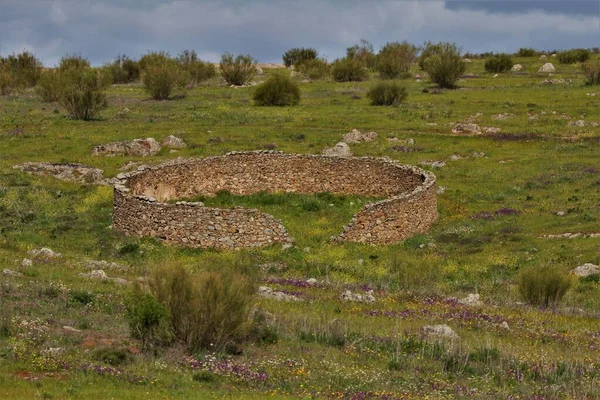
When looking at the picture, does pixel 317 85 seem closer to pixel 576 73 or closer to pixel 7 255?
pixel 576 73

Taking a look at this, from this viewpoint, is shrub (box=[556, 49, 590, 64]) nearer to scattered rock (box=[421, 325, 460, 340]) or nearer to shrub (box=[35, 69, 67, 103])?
shrub (box=[35, 69, 67, 103])

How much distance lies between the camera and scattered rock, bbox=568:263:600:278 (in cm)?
2261

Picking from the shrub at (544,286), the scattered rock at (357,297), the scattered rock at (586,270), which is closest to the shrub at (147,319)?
the scattered rock at (357,297)

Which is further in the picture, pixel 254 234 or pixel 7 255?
pixel 254 234

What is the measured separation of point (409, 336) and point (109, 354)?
20.5 ft

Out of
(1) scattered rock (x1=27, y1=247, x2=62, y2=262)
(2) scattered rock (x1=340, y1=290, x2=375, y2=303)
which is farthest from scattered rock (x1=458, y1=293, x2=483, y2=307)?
(1) scattered rock (x1=27, y1=247, x2=62, y2=262)

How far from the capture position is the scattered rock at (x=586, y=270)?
22609mm

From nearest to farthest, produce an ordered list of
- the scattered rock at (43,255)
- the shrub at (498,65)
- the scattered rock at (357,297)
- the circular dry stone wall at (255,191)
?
the scattered rock at (357,297), the scattered rock at (43,255), the circular dry stone wall at (255,191), the shrub at (498,65)

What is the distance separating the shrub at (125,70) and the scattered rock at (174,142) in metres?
50.7

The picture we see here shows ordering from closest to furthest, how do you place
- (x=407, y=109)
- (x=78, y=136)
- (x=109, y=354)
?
(x=109, y=354), (x=78, y=136), (x=407, y=109)

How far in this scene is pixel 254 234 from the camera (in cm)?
2702

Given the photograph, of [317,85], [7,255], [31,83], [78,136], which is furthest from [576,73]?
[7,255]

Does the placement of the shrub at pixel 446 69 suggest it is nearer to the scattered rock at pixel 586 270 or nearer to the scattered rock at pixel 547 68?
the scattered rock at pixel 547 68

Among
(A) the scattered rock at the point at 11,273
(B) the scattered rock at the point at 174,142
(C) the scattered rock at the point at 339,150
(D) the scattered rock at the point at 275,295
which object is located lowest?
(D) the scattered rock at the point at 275,295
